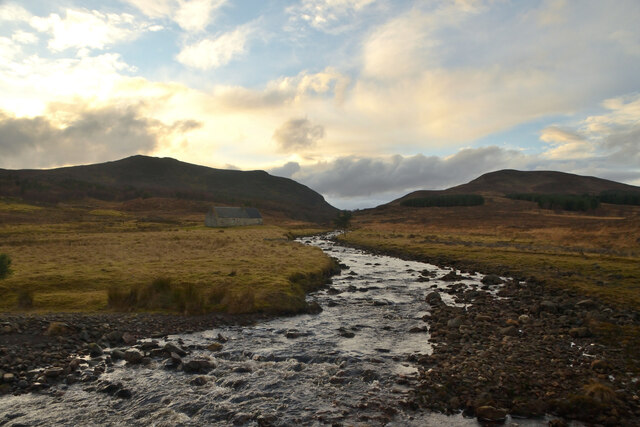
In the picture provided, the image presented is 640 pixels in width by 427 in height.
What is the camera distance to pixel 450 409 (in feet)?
41.1

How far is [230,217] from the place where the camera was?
124m

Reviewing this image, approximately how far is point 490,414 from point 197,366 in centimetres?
1138

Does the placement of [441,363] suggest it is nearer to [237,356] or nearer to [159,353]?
[237,356]

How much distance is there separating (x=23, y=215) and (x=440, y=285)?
149880mm

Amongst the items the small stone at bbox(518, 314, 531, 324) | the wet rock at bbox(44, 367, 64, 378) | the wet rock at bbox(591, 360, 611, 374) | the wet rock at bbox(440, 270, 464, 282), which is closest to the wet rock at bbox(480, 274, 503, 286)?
the wet rock at bbox(440, 270, 464, 282)

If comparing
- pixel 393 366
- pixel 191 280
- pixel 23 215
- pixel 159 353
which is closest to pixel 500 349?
pixel 393 366

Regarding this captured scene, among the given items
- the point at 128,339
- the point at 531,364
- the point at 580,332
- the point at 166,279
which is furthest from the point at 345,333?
the point at 166,279

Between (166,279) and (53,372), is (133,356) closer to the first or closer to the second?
(53,372)

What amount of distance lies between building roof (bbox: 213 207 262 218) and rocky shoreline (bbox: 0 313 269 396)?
99236 millimetres

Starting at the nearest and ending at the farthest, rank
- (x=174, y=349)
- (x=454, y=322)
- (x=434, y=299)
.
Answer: (x=174, y=349), (x=454, y=322), (x=434, y=299)

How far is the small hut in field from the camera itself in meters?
119

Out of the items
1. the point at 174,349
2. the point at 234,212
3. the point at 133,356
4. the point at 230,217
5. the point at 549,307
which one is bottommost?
the point at 549,307

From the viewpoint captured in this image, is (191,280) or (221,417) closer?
(221,417)

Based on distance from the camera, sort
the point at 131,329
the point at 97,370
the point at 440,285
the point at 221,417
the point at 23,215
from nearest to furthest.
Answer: the point at 221,417, the point at 97,370, the point at 131,329, the point at 440,285, the point at 23,215
